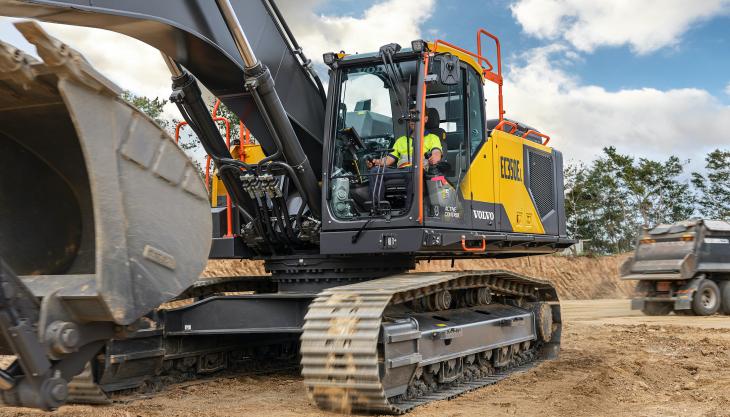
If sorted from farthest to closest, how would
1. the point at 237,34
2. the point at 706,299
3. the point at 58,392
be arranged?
the point at 706,299 < the point at 237,34 < the point at 58,392

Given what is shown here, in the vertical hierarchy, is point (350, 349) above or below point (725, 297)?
below

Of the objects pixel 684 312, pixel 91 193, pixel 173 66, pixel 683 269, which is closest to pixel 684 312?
pixel 684 312

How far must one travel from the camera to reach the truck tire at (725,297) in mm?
18453

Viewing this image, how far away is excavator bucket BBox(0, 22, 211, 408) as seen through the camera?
441 centimetres

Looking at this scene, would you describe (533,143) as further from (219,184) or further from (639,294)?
(639,294)

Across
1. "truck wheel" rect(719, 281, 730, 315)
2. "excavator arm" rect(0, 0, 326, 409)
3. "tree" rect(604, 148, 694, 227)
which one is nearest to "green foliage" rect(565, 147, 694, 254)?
"tree" rect(604, 148, 694, 227)

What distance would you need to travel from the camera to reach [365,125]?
769cm

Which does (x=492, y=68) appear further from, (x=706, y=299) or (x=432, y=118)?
(x=706, y=299)

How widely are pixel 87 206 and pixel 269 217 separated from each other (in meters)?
2.39

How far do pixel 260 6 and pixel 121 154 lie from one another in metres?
2.94

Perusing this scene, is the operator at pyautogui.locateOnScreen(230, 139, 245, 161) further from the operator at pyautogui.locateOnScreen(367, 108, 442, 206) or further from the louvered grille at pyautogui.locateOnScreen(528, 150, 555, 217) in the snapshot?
the louvered grille at pyautogui.locateOnScreen(528, 150, 555, 217)

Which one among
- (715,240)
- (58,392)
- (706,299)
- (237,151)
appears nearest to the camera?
(58,392)

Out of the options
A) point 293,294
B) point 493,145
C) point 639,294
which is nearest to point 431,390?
point 293,294

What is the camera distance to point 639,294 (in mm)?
18672
